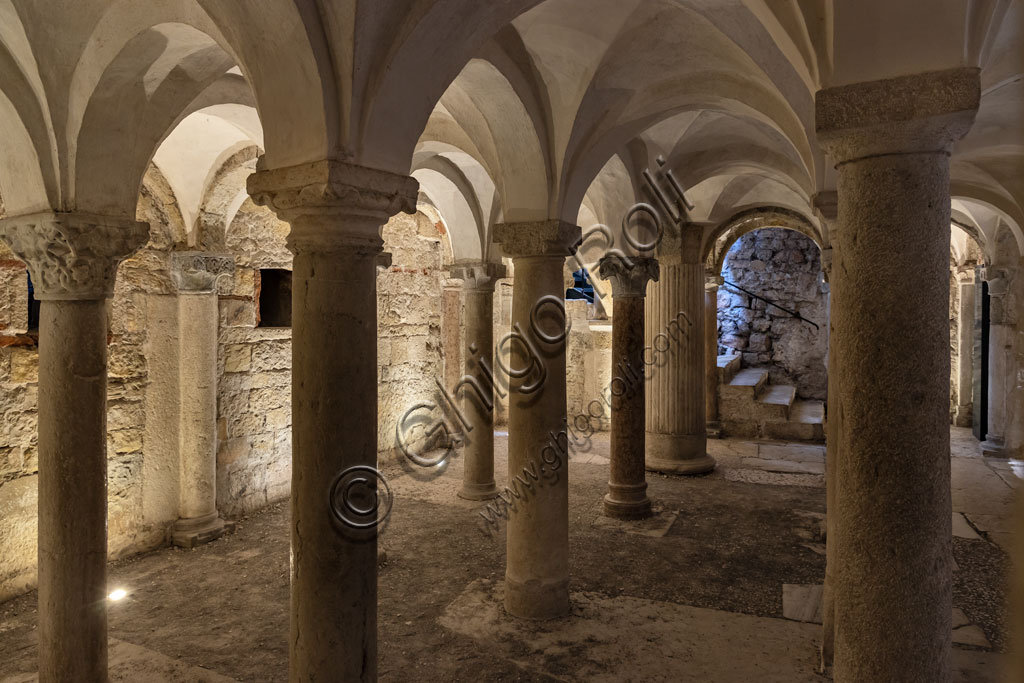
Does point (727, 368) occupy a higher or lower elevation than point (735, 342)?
lower

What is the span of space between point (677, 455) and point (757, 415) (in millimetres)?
2925

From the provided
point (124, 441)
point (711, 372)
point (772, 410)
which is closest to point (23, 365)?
point (124, 441)

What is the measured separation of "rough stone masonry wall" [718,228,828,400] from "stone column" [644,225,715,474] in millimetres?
5865

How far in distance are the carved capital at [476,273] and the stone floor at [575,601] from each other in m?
2.50

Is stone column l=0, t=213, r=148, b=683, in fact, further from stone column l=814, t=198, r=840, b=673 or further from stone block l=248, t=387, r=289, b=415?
stone column l=814, t=198, r=840, b=673

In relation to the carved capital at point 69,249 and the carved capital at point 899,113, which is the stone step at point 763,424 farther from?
the carved capital at point 69,249

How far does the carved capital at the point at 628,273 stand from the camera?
5.95 m

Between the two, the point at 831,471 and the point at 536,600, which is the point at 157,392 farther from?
the point at 831,471

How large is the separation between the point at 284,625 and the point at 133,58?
3379 millimetres

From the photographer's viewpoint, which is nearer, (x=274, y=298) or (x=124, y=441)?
(x=124, y=441)

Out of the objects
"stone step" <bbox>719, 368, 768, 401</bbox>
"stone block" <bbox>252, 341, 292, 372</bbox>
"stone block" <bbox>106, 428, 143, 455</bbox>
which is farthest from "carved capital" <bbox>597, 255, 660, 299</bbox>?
"stone step" <bbox>719, 368, 768, 401</bbox>

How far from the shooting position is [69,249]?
3.17 m

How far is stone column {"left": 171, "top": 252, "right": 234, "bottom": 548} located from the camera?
5762 millimetres

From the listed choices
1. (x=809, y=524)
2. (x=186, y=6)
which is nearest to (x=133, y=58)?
(x=186, y=6)
